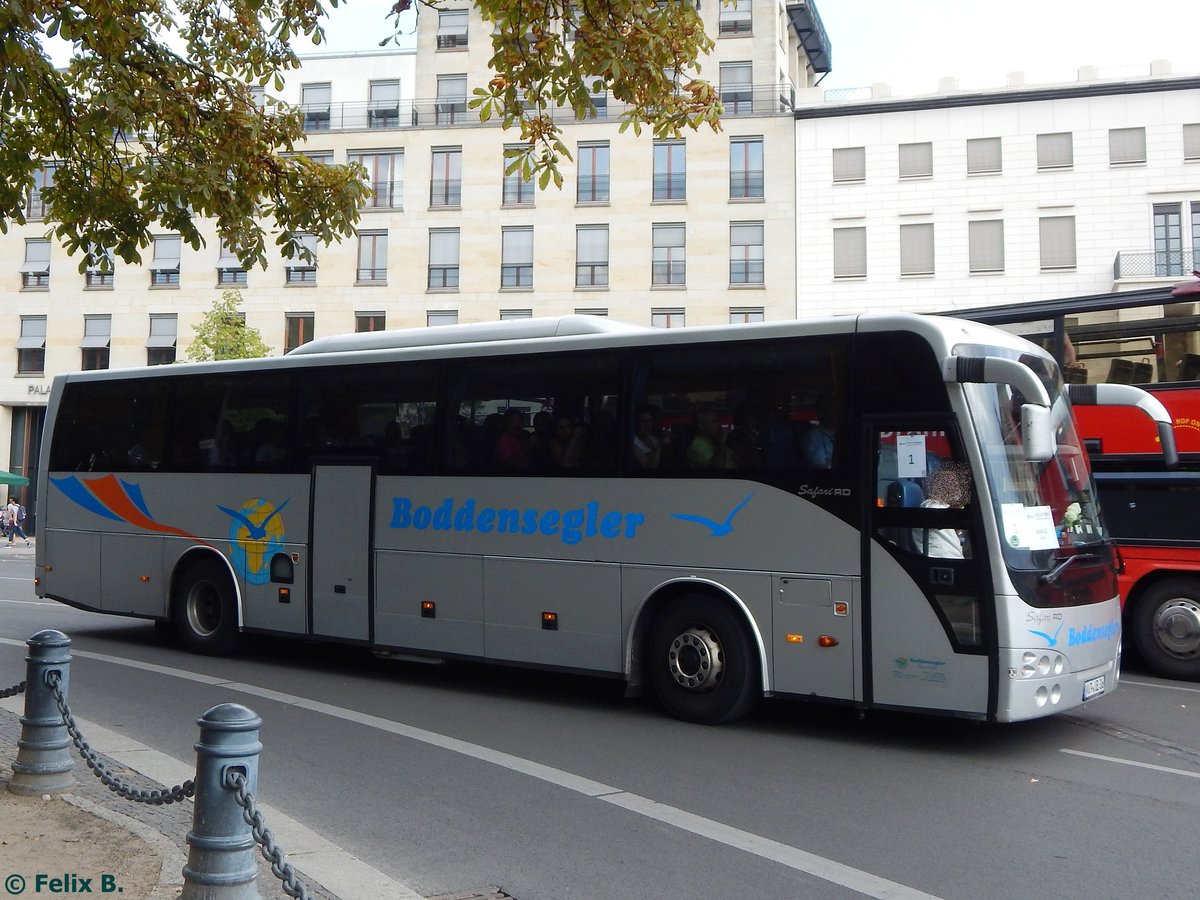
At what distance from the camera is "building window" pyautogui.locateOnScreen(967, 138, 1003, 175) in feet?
129

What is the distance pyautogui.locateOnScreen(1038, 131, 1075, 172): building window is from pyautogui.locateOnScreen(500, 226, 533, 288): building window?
58.5ft

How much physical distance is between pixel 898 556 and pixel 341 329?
39357 millimetres

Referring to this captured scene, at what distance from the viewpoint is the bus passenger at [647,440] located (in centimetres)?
964

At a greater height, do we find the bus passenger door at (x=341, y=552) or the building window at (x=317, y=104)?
the building window at (x=317, y=104)

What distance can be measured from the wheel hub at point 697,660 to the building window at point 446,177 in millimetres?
37801

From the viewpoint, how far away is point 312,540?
12.1 metres

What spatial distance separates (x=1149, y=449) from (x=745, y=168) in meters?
32.4

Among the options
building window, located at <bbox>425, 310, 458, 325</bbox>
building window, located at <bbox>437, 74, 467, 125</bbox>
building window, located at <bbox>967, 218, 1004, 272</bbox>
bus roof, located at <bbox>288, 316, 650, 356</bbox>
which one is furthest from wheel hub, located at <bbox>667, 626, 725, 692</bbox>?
building window, located at <bbox>437, 74, 467, 125</bbox>


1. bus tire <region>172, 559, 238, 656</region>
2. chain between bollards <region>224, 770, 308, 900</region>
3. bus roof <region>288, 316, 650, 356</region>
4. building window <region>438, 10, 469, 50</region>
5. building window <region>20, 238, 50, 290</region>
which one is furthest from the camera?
building window <region>20, 238, 50, 290</region>

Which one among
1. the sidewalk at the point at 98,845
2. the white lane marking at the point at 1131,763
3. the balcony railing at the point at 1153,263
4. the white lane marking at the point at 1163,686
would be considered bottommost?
the white lane marking at the point at 1131,763

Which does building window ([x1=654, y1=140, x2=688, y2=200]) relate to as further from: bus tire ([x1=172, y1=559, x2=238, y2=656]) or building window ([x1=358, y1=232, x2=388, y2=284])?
bus tire ([x1=172, y1=559, x2=238, y2=656])

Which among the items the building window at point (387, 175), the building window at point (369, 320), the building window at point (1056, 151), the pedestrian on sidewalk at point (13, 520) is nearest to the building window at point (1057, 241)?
the building window at point (1056, 151)

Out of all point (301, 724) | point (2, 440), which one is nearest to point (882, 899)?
point (301, 724)

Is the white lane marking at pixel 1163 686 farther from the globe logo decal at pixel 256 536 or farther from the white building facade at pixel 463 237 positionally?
the white building facade at pixel 463 237
